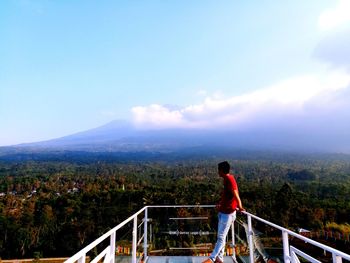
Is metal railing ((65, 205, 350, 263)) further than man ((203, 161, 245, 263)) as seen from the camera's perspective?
No

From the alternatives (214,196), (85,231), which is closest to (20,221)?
(85,231)

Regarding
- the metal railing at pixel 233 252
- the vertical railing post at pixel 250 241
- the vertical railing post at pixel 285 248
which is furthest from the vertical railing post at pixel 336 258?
the vertical railing post at pixel 250 241

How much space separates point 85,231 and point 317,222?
22.1 meters

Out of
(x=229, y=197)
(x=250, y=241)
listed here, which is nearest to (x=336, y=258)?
(x=229, y=197)

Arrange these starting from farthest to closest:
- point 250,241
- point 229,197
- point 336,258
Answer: point 250,241
point 229,197
point 336,258

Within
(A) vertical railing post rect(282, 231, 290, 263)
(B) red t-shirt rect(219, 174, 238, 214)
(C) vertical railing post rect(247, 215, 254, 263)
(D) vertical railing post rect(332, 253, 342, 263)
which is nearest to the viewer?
(D) vertical railing post rect(332, 253, 342, 263)

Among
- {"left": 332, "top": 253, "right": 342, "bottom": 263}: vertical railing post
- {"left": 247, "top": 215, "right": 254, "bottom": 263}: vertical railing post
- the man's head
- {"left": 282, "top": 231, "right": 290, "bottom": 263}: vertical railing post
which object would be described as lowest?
{"left": 247, "top": 215, "right": 254, "bottom": 263}: vertical railing post

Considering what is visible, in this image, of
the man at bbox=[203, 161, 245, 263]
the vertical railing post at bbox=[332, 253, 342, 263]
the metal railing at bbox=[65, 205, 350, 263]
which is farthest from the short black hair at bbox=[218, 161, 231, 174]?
the vertical railing post at bbox=[332, 253, 342, 263]

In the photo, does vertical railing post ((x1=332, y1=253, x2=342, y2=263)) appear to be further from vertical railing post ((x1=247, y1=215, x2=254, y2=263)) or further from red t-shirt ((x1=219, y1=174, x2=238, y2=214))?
vertical railing post ((x1=247, y1=215, x2=254, y2=263))

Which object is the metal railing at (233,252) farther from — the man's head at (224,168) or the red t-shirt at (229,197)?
the man's head at (224,168)

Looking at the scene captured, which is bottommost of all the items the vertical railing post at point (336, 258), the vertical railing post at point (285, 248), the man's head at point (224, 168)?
the vertical railing post at point (285, 248)

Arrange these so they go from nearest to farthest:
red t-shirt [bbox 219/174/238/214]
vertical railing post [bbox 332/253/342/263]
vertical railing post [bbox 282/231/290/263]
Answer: vertical railing post [bbox 332/253/342/263], vertical railing post [bbox 282/231/290/263], red t-shirt [bbox 219/174/238/214]

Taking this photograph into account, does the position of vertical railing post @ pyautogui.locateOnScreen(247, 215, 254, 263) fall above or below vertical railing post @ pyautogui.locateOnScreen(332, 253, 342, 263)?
below

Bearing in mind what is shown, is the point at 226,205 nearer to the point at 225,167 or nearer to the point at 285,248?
the point at 225,167
